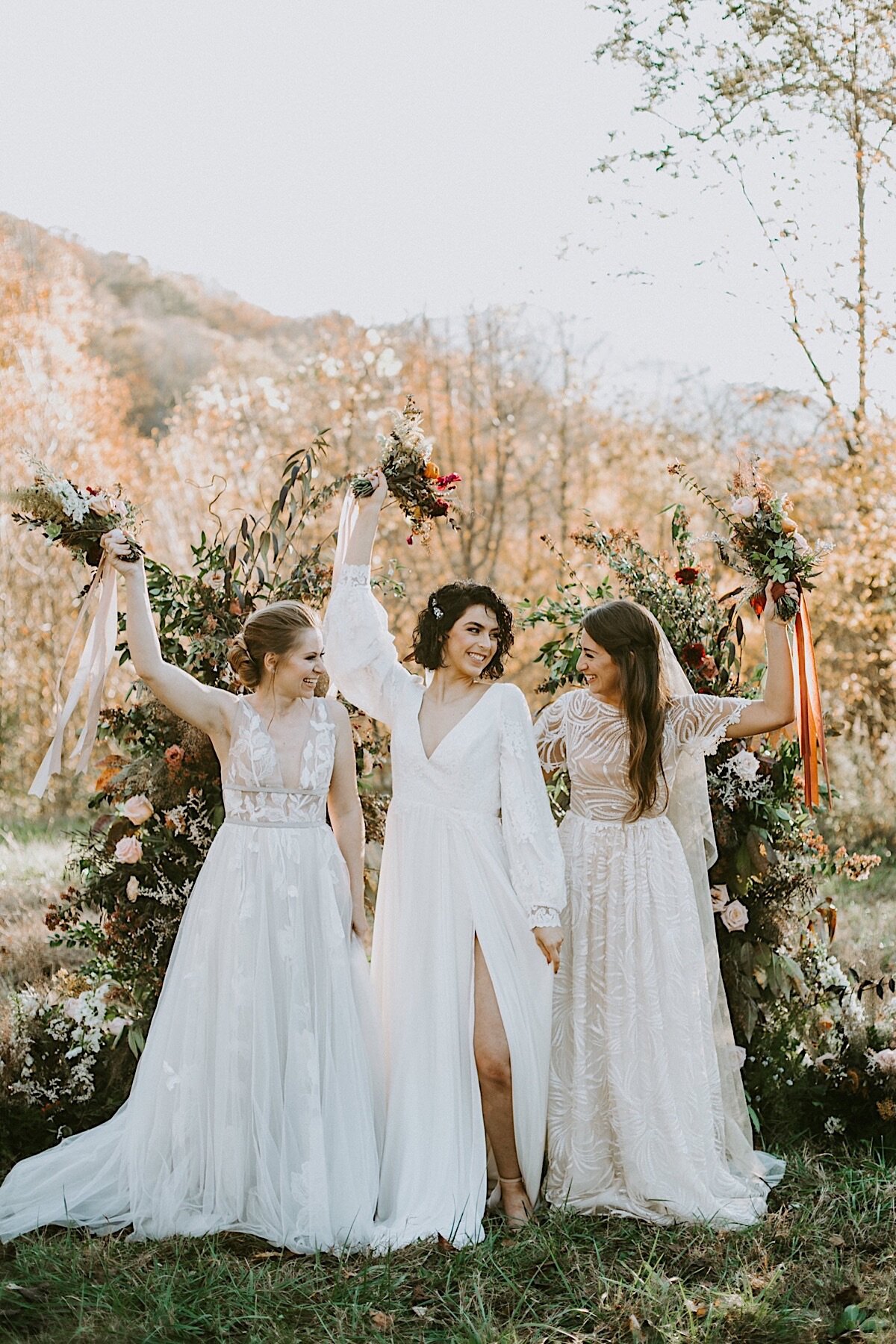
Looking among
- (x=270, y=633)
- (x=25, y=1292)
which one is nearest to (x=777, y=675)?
(x=270, y=633)

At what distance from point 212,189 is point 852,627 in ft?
52.7

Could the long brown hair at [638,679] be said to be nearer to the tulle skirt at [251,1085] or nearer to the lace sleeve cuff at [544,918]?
the lace sleeve cuff at [544,918]

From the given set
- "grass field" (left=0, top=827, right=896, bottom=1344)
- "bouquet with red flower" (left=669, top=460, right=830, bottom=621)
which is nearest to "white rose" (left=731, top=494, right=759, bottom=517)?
"bouquet with red flower" (left=669, top=460, right=830, bottom=621)

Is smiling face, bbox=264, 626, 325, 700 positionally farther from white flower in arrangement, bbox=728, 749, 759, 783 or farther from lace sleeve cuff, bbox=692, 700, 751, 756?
white flower in arrangement, bbox=728, 749, 759, 783

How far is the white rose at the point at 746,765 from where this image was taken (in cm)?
459

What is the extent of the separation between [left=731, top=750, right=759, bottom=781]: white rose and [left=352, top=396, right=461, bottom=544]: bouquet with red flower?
1380mm

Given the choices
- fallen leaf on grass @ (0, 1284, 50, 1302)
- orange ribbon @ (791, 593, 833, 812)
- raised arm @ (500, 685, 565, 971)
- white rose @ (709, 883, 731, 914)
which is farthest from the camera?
white rose @ (709, 883, 731, 914)

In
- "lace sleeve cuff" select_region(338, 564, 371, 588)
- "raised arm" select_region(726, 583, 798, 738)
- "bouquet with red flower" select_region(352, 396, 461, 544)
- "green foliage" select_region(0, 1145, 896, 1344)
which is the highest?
"bouquet with red flower" select_region(352, 396, 461, 544)

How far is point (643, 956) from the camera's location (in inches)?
162

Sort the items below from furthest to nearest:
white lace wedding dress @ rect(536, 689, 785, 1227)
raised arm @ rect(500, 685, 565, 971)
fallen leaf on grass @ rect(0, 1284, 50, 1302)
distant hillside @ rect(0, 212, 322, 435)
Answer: distant hillside @ rect(0, 212, 322, 435), white lace wedding dress @ rect(536, 689, 785, 1227), raised arm @ rect(500, 685, 565, 971), fallen leaf on grass @ rect(0, 1284, 50, 1302)

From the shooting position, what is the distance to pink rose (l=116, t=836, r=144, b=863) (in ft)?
15.1

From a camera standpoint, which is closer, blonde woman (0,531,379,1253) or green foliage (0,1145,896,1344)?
green foliage (0,1145,896,1344)

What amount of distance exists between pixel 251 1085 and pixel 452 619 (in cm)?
162

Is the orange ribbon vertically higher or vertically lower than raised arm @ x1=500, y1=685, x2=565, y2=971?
higher
